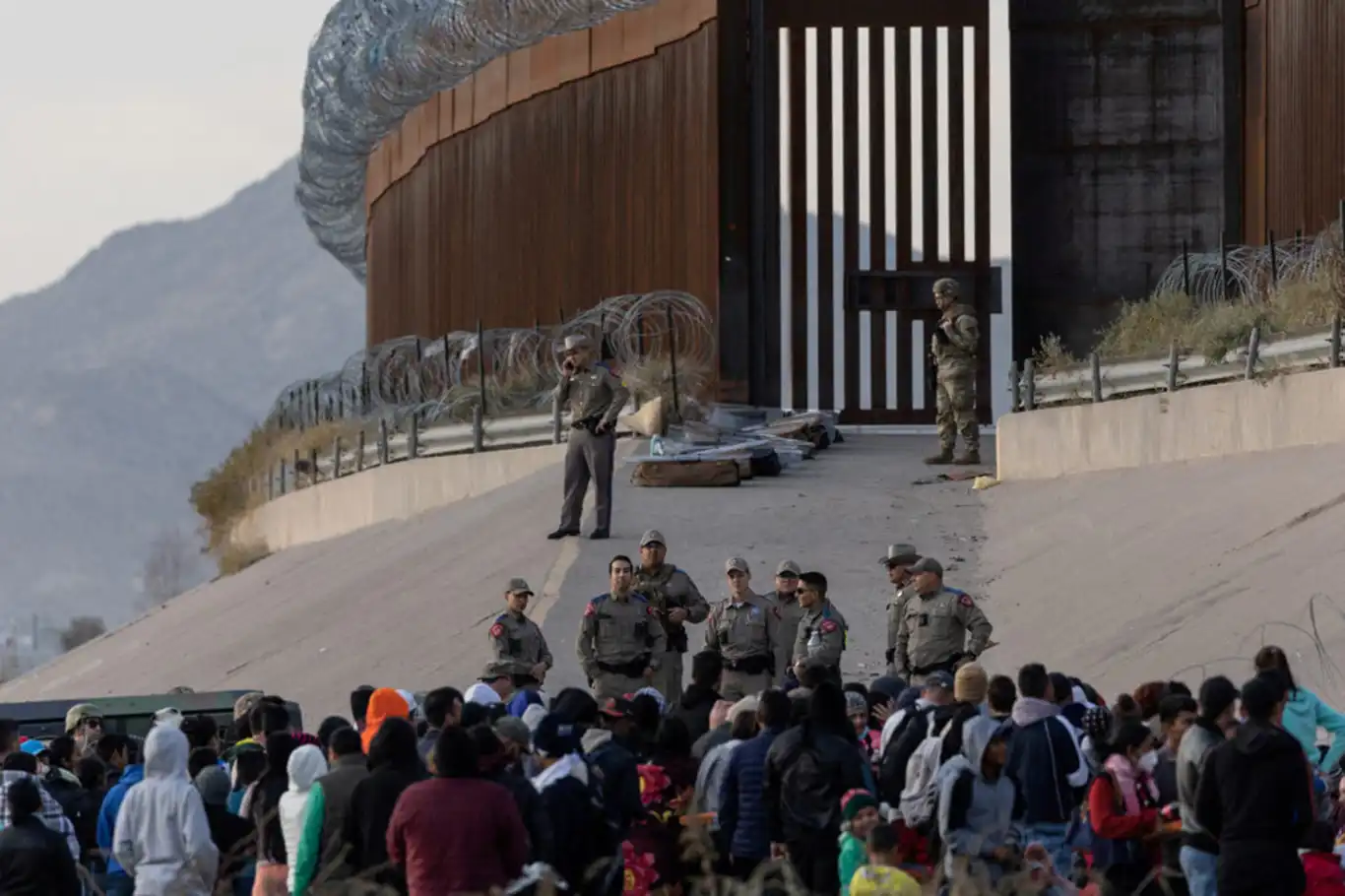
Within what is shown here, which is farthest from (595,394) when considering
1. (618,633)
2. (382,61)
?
(382,61)

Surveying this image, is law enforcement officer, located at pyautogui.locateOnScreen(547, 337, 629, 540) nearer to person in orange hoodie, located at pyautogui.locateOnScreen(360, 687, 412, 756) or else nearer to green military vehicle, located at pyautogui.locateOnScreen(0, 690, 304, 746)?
green military vehicle, located at pyautogui.locateOnScreen(0, 690, 304, 746)

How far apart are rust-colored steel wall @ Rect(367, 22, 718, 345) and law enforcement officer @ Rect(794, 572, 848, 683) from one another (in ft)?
48.6

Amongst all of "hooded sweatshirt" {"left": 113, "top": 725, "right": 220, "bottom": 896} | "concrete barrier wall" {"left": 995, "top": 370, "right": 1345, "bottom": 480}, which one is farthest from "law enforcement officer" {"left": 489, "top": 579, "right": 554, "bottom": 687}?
"concrete barrier wall" {"left": 995, "top": 370, "right": 1345, "bottom": 480}

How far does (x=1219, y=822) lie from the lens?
404 inches

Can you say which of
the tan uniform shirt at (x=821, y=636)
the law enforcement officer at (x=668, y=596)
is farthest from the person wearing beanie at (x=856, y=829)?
the law enforcement officer at (x=668, y=596)

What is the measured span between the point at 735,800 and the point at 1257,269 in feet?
50.1

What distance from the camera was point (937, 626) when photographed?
15.5 meters

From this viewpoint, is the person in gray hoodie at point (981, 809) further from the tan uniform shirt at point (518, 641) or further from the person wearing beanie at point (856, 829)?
the tan uniform shirt at point (518, 641)

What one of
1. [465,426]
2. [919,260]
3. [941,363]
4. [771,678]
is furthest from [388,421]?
[771,678]

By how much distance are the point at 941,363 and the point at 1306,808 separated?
14.0m

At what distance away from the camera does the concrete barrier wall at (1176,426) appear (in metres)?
21.0

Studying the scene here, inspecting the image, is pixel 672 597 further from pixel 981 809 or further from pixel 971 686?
pixel 981 809

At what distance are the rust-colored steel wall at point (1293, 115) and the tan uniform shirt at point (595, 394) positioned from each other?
27.7ft

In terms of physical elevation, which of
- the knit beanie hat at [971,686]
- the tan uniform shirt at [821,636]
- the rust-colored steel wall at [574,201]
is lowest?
the tan uniform shirt at [821,636]
